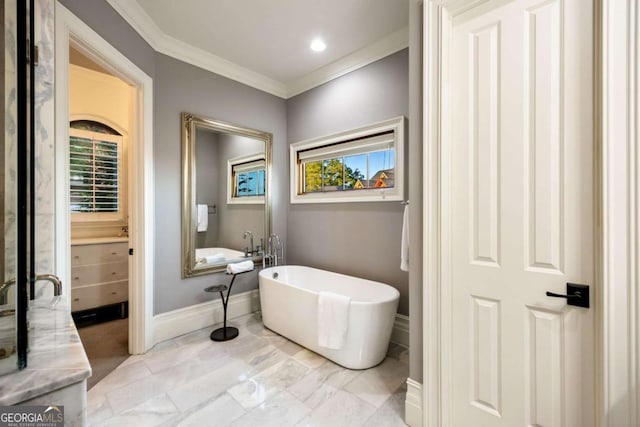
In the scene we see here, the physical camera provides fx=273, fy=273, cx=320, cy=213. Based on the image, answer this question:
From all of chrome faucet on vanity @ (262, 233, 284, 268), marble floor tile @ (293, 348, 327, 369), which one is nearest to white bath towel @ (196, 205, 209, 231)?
chrome faucet on vanity @ (262, 233, 284, 268)

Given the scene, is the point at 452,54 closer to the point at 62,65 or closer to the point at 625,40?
the point at 625,40

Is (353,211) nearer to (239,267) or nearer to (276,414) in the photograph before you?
(239,267)

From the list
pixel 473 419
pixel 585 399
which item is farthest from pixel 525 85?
pixel 473 419

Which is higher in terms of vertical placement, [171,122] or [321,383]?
[171,122]

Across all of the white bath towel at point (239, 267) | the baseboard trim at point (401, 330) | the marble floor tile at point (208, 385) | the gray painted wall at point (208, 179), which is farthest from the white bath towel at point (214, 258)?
the baseboard trim at point (401, 330)

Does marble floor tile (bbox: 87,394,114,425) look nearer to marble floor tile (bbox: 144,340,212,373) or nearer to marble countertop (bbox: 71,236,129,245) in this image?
marble floor tile (bbox: 144,340,212,373)

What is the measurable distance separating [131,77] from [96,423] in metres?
2.46

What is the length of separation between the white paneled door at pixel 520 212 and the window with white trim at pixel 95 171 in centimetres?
397

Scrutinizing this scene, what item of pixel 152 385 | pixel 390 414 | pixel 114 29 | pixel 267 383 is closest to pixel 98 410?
pixel 152 385

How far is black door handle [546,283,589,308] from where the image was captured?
1.15 metres

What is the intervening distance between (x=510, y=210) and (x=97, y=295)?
13.0 feet

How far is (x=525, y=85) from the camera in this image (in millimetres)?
1293

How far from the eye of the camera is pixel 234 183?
3309mm

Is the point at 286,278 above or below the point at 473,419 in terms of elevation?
above
